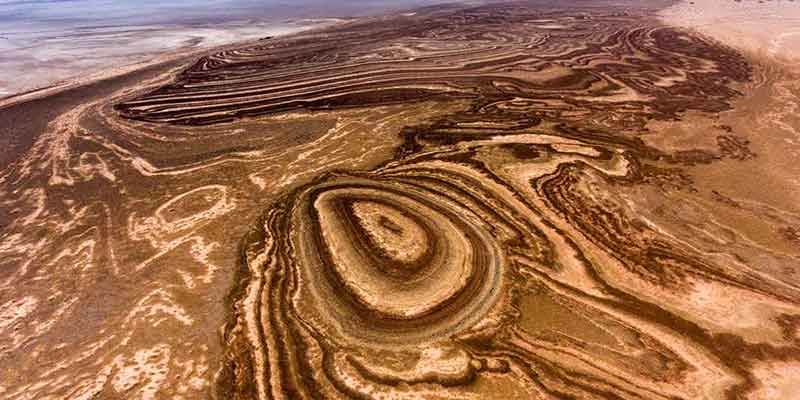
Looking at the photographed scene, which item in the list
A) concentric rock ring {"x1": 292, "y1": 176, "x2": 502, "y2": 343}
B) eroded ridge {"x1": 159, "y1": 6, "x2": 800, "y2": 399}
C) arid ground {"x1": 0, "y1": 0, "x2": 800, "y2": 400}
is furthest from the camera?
concentric rock ring {"x1": 292, "y1": 176, "x2": 502, "y2": 343}

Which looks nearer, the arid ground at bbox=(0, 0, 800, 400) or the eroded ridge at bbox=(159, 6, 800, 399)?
the eroded ridge at bbox=(159, 6, 800, 399)

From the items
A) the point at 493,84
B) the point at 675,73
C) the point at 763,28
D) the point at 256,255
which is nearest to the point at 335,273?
the point at 256,255

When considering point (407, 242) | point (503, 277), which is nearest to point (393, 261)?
point (407, 242)

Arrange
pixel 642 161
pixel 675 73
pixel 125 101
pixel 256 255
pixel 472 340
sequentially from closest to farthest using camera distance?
pixel 472 340
pixel 256 255
pixel 642 161
pixel 125 101
pixel 675 73

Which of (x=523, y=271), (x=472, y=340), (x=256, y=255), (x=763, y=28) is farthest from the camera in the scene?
(x=763, y=28)

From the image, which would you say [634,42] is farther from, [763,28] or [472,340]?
[472,340]
